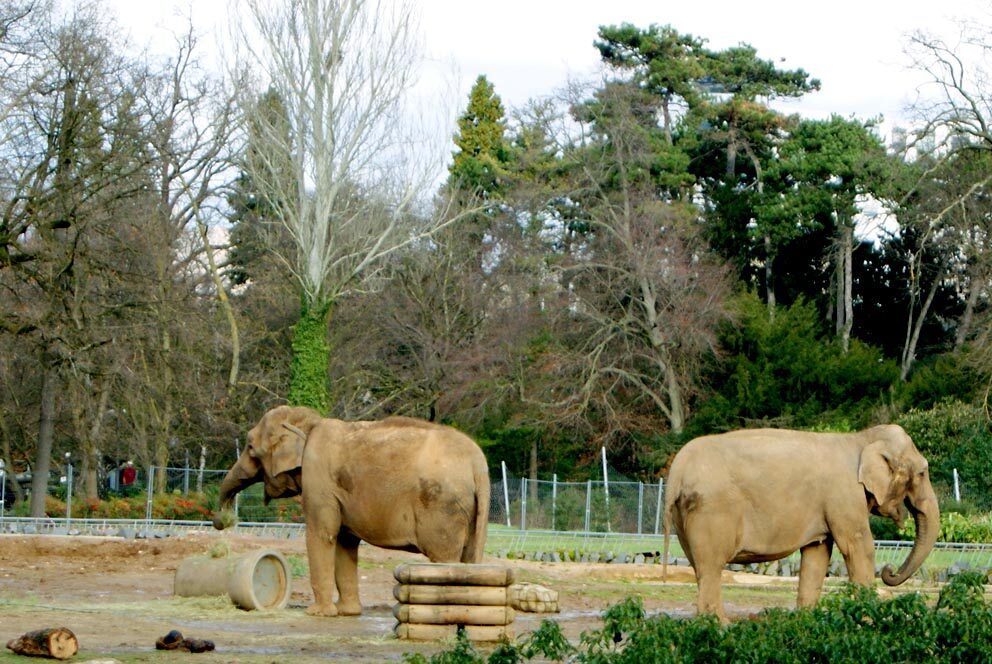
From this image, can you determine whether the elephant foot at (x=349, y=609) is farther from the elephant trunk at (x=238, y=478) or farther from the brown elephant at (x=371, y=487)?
the elephant trunk at (x=238, y=478)

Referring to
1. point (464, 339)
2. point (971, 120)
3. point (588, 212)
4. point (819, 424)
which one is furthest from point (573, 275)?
point (971, 120)

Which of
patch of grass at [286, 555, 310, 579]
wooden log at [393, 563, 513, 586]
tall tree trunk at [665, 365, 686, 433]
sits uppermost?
tall tree trunk at [665, 365, 686, 433]

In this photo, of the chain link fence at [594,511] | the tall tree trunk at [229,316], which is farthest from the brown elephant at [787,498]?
the tall tree trunk at [229,316]

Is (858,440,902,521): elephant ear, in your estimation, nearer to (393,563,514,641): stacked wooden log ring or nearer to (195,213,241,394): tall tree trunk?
(393,563,514,641): stacked wooden log ring

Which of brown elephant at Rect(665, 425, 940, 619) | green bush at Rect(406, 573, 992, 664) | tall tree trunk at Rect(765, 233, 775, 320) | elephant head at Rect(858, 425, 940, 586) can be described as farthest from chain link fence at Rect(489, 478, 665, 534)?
green bush at Rect(406, 573, 992, 664)

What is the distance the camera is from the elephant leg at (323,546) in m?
16.7

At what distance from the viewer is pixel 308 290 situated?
1690 inches

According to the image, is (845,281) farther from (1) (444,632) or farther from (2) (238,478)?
(1) (444,632)

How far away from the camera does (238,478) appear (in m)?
18.3

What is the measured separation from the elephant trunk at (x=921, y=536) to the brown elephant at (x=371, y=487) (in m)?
4.23

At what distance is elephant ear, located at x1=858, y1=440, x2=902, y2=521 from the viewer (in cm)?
1580

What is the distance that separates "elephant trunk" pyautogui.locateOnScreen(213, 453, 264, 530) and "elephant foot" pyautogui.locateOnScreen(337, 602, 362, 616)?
195cm

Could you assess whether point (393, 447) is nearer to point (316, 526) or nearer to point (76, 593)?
point (316, 526)

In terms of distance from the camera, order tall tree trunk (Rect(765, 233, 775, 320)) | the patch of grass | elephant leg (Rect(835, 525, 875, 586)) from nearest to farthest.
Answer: elephant leg (Rect(835, 525, 875, 586)), the patch of grass, tall tree trunk (Rect(765, 233, 775, 320))
